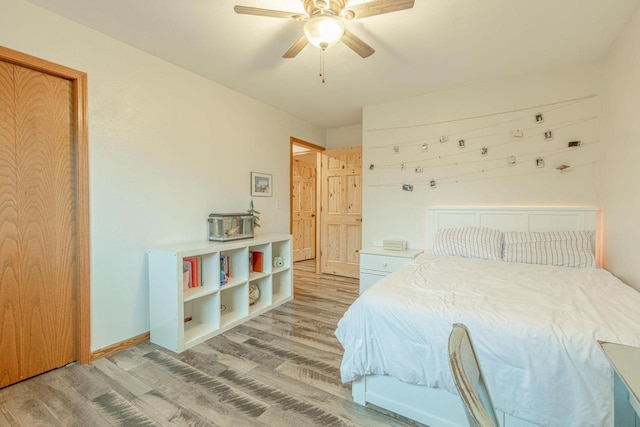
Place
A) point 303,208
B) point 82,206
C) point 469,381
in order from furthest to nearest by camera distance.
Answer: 1. point 303,208
2. point 82,206
3. point 469,381

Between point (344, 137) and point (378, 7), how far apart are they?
3114 mm

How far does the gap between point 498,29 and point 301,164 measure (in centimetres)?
427

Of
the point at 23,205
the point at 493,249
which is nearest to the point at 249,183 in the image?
the point at 23,205

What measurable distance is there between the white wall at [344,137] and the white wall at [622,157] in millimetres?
2766

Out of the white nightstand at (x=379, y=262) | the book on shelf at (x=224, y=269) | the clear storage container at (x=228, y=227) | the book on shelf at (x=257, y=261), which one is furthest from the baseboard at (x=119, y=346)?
the white nightstand at (x=379, y=262)

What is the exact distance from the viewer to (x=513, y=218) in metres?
2.86

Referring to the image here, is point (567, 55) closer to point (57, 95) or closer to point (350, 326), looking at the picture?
point (350, 326)

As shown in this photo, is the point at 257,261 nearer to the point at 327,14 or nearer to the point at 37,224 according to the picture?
the point at 37,224

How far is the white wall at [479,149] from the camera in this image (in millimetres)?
2639

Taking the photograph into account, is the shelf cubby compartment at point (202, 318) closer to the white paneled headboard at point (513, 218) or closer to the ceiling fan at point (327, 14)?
the ceiling fan at point (327, 14)

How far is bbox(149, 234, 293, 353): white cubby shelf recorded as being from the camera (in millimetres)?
2205

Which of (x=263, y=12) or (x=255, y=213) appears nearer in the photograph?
(x=263, y=12)

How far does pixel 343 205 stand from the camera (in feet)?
14.9

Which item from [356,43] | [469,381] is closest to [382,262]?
[356,43]
